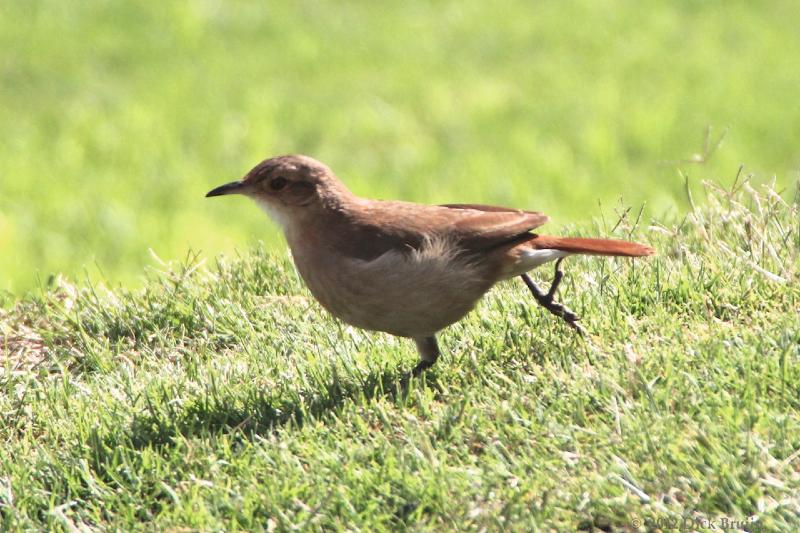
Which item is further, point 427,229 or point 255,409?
point 427,229

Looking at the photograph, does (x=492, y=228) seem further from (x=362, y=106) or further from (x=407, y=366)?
(x=362, y=106)

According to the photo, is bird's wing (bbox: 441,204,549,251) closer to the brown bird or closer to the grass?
the brown bird

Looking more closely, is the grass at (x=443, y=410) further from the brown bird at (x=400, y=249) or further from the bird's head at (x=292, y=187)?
the bird's head at (x=292, y=187)

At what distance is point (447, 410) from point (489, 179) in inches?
273

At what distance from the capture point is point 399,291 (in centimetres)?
552

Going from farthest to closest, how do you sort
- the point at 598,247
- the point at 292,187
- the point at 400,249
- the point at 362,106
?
1. the point at 362,106
2. the point at 292,187
3. the point at 598,247
4. the point at 400,249

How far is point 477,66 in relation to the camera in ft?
47.5

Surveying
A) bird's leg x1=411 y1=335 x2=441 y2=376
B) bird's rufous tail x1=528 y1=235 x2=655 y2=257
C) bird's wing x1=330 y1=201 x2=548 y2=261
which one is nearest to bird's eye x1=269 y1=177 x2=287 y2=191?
bird's wing x1=330 y1=201 x2=548 y2=261

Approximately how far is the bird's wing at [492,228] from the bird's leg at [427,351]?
0.43 metres

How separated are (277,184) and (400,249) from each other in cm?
72

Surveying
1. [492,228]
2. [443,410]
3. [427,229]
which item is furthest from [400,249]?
[443,410]

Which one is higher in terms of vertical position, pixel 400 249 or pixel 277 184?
pixel 277 184

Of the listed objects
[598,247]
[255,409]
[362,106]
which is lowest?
[255,409]

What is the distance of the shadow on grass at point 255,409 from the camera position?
17.2 feet
